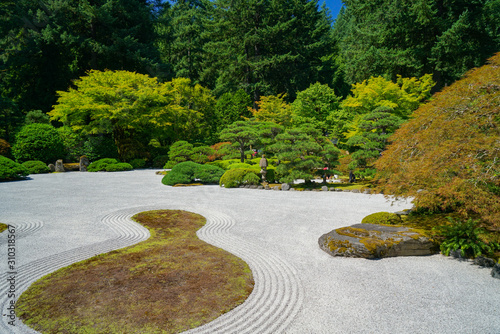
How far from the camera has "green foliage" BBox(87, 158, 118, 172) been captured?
18.7 meters

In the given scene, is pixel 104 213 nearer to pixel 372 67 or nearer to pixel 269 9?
pixel 372 67

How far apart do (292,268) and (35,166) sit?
1910 cm

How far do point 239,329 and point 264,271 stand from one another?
4.69 ft

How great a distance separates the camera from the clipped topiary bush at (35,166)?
16688 millimetres

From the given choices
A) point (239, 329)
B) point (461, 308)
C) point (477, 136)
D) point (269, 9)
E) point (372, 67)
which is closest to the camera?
point (239, 329)

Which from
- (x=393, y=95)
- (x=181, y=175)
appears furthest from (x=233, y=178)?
(x=393, y=95)

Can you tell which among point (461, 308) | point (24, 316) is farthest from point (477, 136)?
point (24, 316)

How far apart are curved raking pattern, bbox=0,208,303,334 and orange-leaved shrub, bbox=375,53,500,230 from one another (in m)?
2.94

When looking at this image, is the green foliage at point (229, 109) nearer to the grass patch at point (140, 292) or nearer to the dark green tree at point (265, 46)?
the dark green tree at point (265, 46)

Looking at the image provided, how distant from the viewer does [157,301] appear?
338 cm

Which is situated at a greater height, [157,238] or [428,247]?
[428,247]

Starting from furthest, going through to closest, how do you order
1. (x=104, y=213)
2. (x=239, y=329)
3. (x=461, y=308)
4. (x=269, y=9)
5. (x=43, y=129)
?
1. (x=269, y=9)
2. (x=43, y=129)
3. (x=104, y=213)
4. (x=461, y=308)
5. (x=239, y=329)

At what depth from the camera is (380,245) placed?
479cm

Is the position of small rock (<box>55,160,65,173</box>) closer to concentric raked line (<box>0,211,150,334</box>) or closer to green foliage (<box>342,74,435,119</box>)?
concentric raked line (<box>0,211,150,334</box>)
